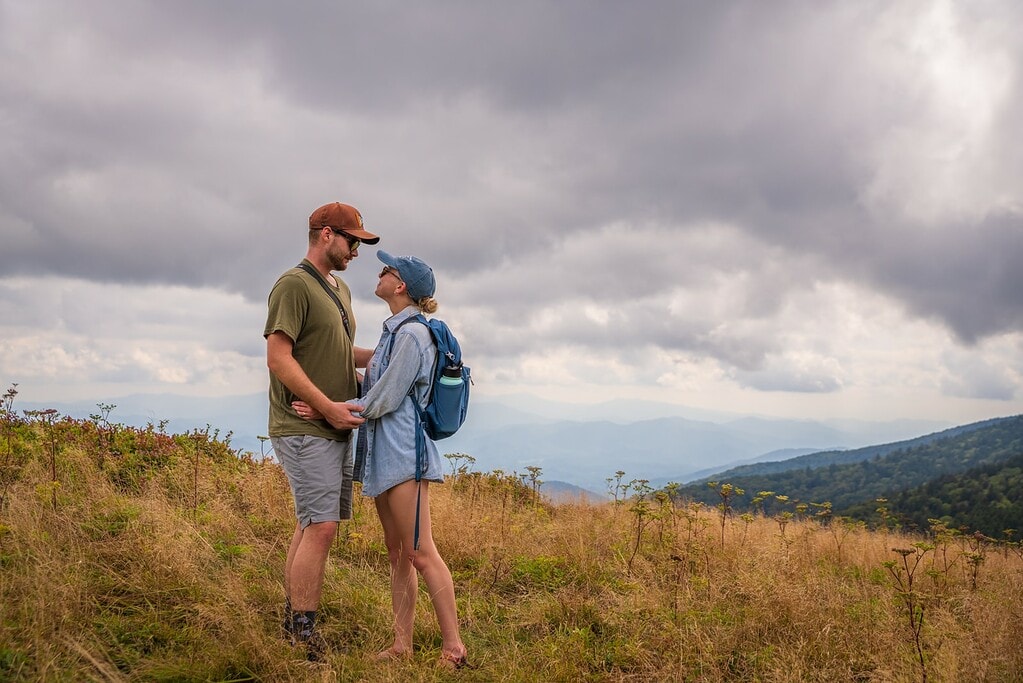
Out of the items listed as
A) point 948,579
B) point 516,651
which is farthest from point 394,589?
point 948,579

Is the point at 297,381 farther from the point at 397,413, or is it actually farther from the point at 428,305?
the point at 428,305

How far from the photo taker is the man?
3537 millimetres

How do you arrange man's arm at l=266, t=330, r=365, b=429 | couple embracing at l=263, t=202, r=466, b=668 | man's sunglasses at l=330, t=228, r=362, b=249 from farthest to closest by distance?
man's sunglasses at l=330, t=228, r=362, b=249 < couple embracing at l=263, t=202, r=466, b=668 < man's arm at l=266, t=330, r=365, b=429

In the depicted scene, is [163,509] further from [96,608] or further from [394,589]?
[394,589]

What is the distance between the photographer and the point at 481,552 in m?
6.35

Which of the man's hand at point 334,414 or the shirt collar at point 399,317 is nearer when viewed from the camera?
the man's hand at point 334,414

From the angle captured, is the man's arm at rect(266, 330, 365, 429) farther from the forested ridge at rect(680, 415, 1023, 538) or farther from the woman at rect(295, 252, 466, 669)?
the forested ridge at rect(680, 415, 1023, 538)

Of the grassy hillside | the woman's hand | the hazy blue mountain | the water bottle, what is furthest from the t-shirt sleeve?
the hazy blue mountain

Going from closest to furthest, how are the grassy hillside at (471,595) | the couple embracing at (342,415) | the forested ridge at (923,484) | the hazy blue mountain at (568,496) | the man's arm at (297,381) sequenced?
the man's arm at (297,381), the couple embracing at (342,415), the grassy hillside at (471,595), the hazy blue mountain at (568,496), the forested ridge at (923,484)

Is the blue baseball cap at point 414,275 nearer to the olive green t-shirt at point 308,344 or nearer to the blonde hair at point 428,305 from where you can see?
the blonde hair at point 428,305

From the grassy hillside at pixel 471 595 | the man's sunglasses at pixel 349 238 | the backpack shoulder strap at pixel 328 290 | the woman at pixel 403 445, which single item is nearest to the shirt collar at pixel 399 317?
the woman at pixel 403 445

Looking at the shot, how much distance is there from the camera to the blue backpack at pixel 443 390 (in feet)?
12.2

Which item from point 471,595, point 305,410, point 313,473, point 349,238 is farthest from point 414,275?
point 471,595

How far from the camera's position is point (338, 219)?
3.80 meters
